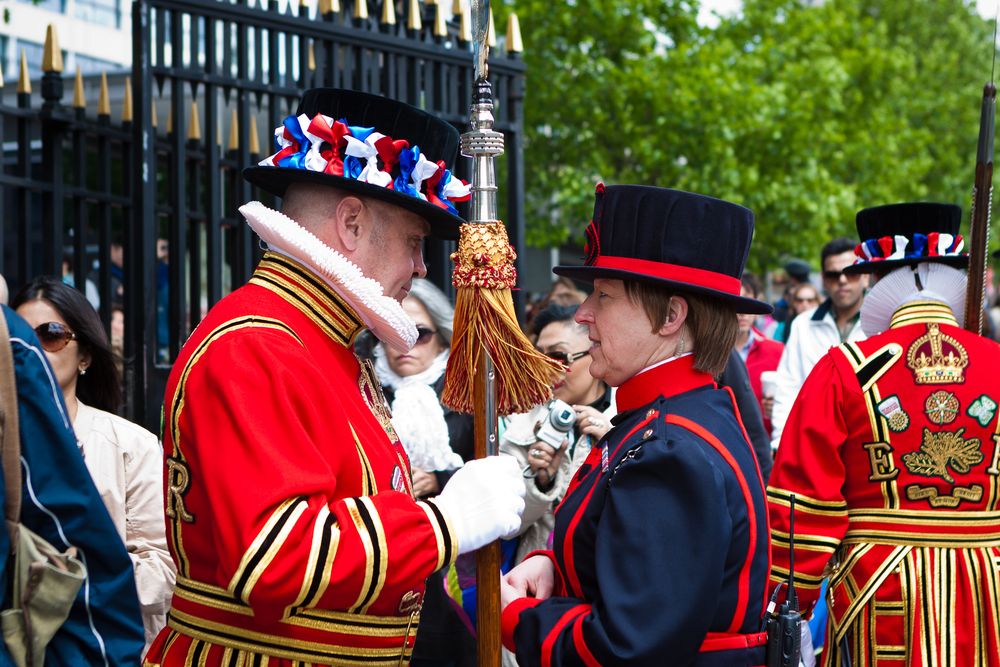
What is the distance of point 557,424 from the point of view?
4453 mm

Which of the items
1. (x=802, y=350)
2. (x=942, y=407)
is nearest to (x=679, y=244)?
(x=942, y=407)

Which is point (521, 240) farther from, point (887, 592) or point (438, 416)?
point (887, 592)

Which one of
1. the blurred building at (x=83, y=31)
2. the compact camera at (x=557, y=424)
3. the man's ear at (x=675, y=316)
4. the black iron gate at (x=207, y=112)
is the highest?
the blurred building at (x=83, y=31)

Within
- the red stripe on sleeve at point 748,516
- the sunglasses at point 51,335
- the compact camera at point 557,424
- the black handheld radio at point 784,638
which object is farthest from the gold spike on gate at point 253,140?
the black handheld radio at point 784,638

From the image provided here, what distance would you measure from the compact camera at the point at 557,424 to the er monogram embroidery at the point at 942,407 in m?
1.30

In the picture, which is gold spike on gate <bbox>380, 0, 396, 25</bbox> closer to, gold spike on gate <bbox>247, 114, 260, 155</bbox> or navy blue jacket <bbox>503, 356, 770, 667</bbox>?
gold spike on gate <bbox>247, 114, 260, 155</bbox>

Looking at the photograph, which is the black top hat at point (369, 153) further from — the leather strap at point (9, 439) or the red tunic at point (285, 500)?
the leather strap at point (9, 439)

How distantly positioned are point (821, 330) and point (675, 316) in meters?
4.65

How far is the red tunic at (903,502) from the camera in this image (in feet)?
12.9

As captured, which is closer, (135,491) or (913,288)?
(135,491)

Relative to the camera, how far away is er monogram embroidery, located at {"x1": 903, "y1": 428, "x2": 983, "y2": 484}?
395cm

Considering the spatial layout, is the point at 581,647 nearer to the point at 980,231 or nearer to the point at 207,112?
the point at 980,231

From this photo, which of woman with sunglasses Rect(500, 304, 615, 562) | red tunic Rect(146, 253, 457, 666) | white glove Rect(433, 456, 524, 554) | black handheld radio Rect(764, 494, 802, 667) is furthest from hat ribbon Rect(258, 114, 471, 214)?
woman with sunglasses Rect(500, 304, 615, 562)

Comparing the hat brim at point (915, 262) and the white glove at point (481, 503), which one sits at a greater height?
the hat brim at point (915, 262)
